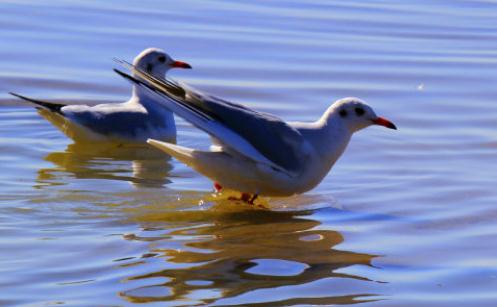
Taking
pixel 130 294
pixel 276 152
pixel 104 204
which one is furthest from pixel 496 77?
pixel 130 294

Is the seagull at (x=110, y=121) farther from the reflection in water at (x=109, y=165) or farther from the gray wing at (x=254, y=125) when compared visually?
the gray wing at (x=254, y=125)

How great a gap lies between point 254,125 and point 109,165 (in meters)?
1.80

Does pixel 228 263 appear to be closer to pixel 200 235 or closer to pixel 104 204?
pixel 200 235

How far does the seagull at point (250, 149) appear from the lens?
336 inches

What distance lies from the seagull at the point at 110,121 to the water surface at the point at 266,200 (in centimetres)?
17

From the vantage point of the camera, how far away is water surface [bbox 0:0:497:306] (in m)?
6.88

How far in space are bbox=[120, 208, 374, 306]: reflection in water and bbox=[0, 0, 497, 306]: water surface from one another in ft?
0.06

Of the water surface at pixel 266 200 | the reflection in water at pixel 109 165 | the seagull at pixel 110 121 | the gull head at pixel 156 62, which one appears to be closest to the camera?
the water surface at pixel 266 200

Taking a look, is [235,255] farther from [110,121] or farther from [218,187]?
[110,121]

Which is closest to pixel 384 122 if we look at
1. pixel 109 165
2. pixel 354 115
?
pixel 354 115

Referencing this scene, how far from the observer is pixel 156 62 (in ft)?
37.7

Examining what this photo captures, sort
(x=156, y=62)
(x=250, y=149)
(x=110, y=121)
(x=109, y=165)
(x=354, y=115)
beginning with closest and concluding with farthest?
(x=250, y=149) < (x=354, y=115) < (x=109, y=165) < (x=110, y=121) < (x=156, y=62)

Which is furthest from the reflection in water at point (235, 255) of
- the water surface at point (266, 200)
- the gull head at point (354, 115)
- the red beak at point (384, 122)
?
the red beak at point (384, 122)

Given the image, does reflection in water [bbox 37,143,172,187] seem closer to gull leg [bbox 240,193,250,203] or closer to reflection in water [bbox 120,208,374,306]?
gull leg [bbox 240,193,250,203]
